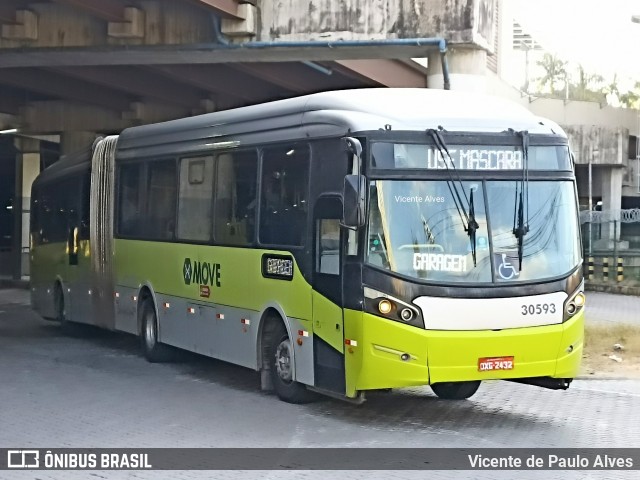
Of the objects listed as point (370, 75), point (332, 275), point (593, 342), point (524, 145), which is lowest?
point (593, 342)

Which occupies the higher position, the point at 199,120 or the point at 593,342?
the point at 199,120

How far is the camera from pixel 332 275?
12.1m

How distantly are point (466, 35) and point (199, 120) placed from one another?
6.71 meters

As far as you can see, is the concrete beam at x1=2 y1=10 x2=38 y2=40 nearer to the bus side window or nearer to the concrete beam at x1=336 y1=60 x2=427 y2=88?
the concrete beam at x1=336 y1=60 x2=427 y2=88

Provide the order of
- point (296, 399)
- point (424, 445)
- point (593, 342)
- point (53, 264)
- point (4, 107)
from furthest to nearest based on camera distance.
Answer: point (4, 107) → point (53, 264) → point (593, 342) → point (296, 399) → point (424, 445)

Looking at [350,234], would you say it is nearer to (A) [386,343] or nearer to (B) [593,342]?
(A) [386,343]

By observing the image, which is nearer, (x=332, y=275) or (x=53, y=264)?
(x=332, y=275)

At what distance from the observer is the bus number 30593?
1170 cm

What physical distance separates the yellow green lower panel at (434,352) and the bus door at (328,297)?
0.22 meters

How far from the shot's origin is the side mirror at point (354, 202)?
11.4 m

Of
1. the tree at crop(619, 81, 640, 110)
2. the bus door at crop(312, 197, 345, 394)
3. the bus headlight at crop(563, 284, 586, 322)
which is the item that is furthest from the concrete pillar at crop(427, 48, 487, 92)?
the tree at crop(619, 81, 640, 110)

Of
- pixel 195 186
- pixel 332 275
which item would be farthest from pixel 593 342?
pixel 332 275

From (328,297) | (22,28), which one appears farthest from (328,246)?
(22,28)

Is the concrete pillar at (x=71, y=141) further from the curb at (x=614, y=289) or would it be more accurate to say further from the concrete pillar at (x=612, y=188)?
the concrete pillar at (x=612, y=188)
